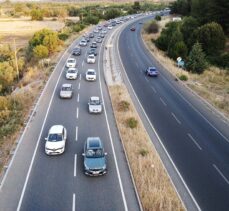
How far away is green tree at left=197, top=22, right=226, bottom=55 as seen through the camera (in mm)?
65938

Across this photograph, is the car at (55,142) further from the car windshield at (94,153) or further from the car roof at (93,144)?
the car windshield at (94,153)

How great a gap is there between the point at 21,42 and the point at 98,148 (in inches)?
3167

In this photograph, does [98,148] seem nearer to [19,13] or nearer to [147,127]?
[147,127]

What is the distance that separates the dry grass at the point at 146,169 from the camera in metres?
19.8

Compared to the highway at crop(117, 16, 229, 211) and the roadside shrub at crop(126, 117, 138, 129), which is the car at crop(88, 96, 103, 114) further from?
the highway at crop(117, 16, 229, 211)

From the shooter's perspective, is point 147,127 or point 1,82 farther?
point 1,82

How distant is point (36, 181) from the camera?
71.8ft

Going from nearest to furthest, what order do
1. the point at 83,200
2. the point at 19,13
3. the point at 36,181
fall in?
the point at 83,200 < the point at 36,181 < the point at 19,13

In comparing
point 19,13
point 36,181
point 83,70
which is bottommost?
point 19,13

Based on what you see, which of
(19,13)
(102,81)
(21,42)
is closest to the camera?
(102,81)

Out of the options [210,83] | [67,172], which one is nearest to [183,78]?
[210,83]

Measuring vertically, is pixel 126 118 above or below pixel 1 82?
above

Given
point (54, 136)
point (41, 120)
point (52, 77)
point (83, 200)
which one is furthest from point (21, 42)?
point (83, 200)

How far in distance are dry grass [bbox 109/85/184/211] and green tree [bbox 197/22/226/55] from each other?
38.4 meters
